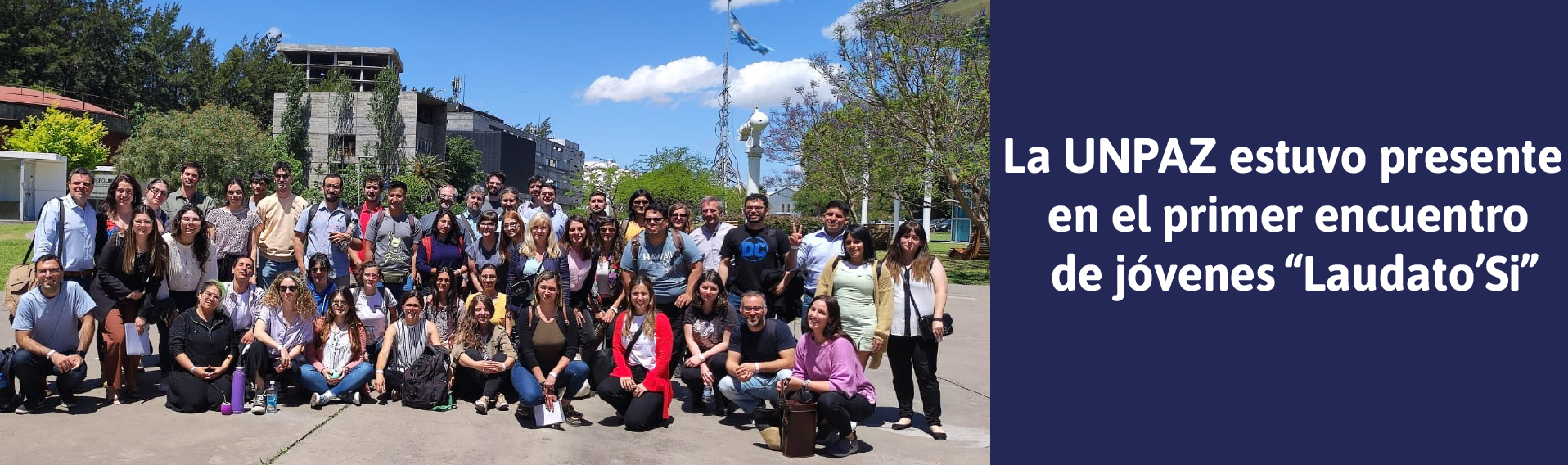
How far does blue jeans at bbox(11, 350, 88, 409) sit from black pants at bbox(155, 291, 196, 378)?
0.52 metres

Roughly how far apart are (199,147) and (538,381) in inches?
1742

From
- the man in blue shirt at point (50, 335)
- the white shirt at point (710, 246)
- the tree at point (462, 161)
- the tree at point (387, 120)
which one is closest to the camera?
the man in blue shirt at point (50, 335)

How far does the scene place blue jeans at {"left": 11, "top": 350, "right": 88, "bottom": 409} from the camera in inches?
225

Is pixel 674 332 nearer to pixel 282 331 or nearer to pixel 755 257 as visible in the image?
pixel 755 257

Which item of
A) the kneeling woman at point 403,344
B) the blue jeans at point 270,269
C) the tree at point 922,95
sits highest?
the tree at point 922,95

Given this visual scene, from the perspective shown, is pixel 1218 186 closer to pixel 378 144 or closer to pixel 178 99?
pixel 378 144

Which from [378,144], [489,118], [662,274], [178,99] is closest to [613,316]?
[662,274]

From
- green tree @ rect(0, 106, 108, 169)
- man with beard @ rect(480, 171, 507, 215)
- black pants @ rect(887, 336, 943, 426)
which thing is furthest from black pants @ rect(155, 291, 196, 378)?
green tree @ rect(0, 106, 108, 169)

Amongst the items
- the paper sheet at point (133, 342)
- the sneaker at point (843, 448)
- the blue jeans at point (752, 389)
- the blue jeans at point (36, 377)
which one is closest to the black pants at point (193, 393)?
the paper sheet at point (133, 342)

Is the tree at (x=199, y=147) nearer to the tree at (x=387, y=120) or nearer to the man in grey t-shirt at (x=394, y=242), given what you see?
the tree at (x=387, y=120)

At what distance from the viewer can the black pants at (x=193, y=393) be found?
5898 mm

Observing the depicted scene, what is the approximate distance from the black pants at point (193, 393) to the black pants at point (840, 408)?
3403 millimetres

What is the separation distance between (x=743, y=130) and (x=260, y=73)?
3726cm

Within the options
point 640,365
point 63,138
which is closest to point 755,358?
point 640,365
